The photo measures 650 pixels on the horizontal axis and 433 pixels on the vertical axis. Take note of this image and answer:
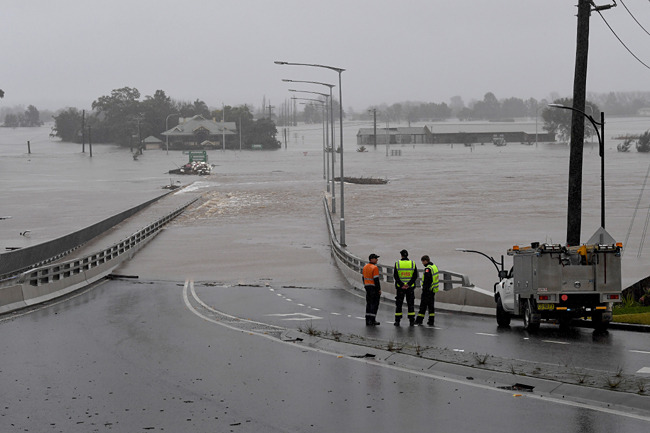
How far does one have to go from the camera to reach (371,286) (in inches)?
865

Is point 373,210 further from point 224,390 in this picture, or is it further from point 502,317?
point 224,390

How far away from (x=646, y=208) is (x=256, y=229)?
30991 mm

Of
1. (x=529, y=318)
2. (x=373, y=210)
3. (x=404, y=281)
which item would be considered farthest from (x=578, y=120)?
(x=373, y=210)

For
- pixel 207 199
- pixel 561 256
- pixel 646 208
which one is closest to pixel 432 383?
pixel 561 256

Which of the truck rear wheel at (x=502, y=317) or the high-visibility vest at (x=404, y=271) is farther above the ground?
the high-visibility vest at (x=404, y=271)

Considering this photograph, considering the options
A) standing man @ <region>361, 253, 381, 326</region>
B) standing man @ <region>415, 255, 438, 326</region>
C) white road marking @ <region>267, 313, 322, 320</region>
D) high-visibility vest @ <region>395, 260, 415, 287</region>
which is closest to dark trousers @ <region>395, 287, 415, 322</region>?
high-visibility vest @ <region>395, 260, 415, 287</region>

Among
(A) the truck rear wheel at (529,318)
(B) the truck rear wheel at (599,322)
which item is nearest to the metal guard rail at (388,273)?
(A) the truck rear wheel at (529,318)

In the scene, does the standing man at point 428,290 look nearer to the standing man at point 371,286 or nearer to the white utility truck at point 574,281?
the standing man at point 371,286

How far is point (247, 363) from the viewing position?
16.4 m

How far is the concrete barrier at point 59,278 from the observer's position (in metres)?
26.3

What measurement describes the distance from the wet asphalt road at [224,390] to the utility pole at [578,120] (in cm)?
657

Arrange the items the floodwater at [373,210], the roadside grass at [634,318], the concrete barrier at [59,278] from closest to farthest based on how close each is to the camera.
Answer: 1. the roadside grass at [634,318]
2. the concrete barrier at [59,278]
3. the floodwater at [373,210]

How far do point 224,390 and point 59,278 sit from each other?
18.8 meters

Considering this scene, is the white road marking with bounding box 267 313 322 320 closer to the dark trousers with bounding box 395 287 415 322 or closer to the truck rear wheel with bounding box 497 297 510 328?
the dark trousers with bounding box 395 287 415 322
